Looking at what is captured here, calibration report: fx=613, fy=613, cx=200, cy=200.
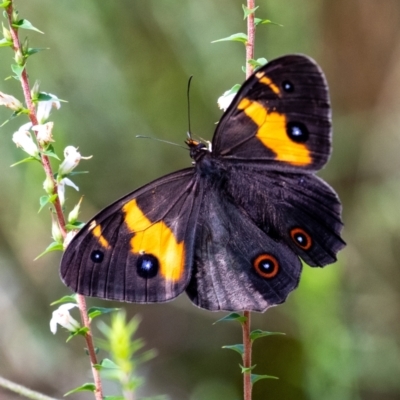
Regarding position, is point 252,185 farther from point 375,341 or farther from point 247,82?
point 375,341

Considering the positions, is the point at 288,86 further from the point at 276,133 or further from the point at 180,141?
the point at 180,141

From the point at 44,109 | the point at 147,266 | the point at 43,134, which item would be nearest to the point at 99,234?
Answer: the point at 147,266

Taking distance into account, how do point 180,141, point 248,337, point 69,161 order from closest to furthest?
point 248,337
point 69,161
point 180,141

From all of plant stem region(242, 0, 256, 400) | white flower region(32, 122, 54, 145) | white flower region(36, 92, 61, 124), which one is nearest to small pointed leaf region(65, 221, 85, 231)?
white flower region(32, 122, 54, 145)

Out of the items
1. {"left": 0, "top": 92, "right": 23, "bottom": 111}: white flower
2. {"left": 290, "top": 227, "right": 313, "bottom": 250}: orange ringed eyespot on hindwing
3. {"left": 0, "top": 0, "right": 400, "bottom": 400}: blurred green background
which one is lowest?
{"left": 290, "top": 227, "right": 313, "bottom": 250}: orange ringed eyespot on hindwing

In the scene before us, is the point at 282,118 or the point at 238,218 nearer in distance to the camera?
the point at 282,118

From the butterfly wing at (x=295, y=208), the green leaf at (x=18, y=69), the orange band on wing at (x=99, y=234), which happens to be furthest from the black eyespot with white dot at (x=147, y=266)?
the green leaf at (x=18, y=69)

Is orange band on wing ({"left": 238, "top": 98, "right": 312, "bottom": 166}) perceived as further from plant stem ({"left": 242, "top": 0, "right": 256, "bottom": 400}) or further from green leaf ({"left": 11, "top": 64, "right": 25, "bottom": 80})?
green leaf ({"left": 11, "top": 64, "right": 25, "bottom": 80})
